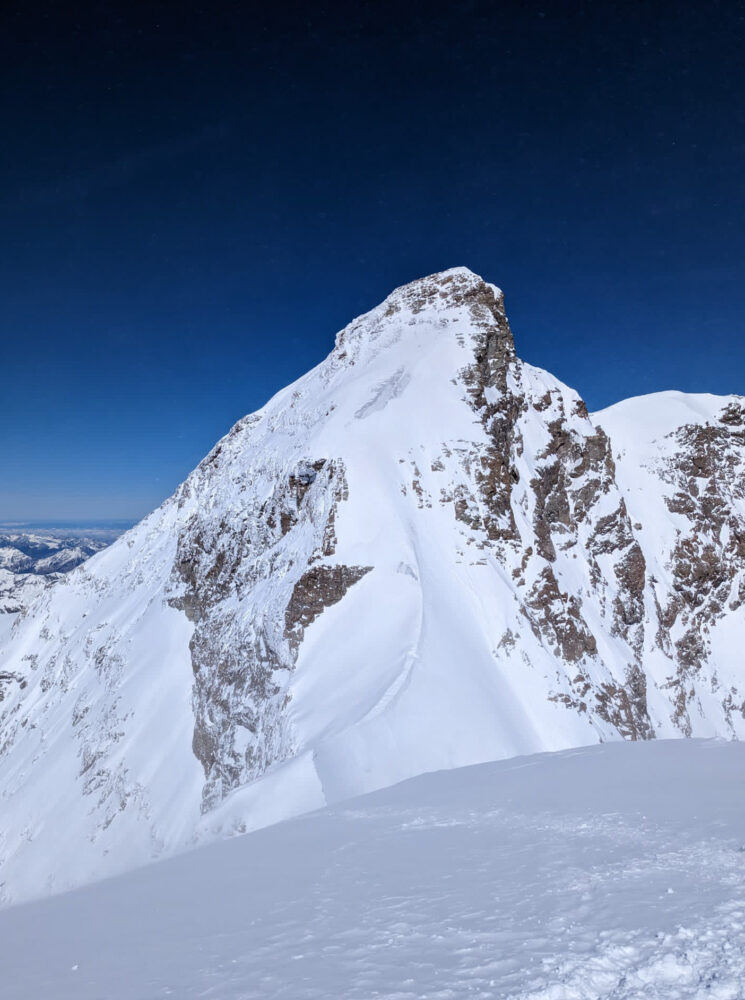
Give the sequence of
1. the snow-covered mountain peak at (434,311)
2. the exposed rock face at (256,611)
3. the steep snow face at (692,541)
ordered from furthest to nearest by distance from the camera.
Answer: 1. the steep snow face at (692,541)
2. the snow-covered mountain peak at (434,311)
3. the exposed rock face at (256,611)

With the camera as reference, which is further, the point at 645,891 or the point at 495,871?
the point at 495,871

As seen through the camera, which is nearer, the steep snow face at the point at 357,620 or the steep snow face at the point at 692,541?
the steep snow face at the point at 357,620

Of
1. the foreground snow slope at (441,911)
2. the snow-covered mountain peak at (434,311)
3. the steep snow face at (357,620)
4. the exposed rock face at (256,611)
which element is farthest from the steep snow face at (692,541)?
the foreground snow slope at (441,911)

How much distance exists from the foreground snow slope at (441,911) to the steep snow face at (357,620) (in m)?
7.18

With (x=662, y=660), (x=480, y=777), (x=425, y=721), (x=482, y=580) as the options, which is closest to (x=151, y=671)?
(x=482, y=580)

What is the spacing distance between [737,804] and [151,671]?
3502 cm

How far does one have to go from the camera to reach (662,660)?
50.2 meters

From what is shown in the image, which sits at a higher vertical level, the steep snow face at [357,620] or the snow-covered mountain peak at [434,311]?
the snow-covered mountain peak at [434,311]

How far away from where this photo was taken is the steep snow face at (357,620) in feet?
65.5

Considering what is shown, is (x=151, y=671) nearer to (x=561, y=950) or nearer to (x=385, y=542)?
(x=385, y=542)

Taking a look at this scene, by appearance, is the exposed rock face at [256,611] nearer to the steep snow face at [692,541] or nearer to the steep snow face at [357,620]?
the steep snow face at [357,620]

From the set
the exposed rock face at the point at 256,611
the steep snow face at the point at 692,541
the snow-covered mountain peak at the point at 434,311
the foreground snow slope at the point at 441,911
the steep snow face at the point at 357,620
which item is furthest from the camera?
the steep snow face at the point at 692,541

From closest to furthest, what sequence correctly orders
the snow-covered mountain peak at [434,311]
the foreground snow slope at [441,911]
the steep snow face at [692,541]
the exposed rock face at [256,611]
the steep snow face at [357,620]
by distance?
the foreground snow slope at [441,911]
the steep snow face at [357,620]
the exposed rock face at [256,611]
the snow-covered mountain peak at [434,311]
the steep snow face at [692,541]

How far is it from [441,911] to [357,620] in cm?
1895
